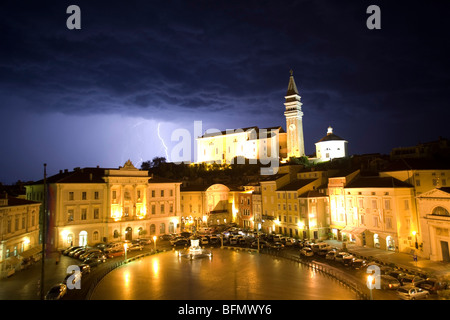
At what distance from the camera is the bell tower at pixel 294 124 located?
10544 cm

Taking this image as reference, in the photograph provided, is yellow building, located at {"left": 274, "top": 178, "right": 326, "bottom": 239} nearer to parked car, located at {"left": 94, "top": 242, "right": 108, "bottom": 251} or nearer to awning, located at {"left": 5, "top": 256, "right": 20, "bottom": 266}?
parked car, located at {"left": 94, "top": 242, "right": 108, "bottom": 251}

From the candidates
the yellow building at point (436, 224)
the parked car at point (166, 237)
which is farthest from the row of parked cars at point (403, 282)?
the parked car at point (166, 237)

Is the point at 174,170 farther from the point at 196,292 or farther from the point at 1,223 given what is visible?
the point at 196,292

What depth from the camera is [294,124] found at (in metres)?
106

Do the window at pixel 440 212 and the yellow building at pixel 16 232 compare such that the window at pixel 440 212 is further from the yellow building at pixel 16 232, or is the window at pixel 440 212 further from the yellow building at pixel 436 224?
the yellow building at pixel 16 232

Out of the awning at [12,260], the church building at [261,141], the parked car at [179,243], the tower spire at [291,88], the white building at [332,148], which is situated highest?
the tower spire at [291,88]

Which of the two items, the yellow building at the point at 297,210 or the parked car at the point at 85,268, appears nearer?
the parked car at the point at 85,268

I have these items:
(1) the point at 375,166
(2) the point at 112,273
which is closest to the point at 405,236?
(1) the point at 375,166

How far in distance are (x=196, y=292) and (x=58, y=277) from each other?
48.7 feet

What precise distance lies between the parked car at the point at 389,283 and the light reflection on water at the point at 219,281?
3.11 metres

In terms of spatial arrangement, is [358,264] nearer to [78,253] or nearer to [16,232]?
[78,253]

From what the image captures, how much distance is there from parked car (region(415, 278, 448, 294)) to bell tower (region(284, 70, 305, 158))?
82034 mm

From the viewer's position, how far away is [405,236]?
36.5 m

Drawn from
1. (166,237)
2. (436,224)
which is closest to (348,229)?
(436,224)
